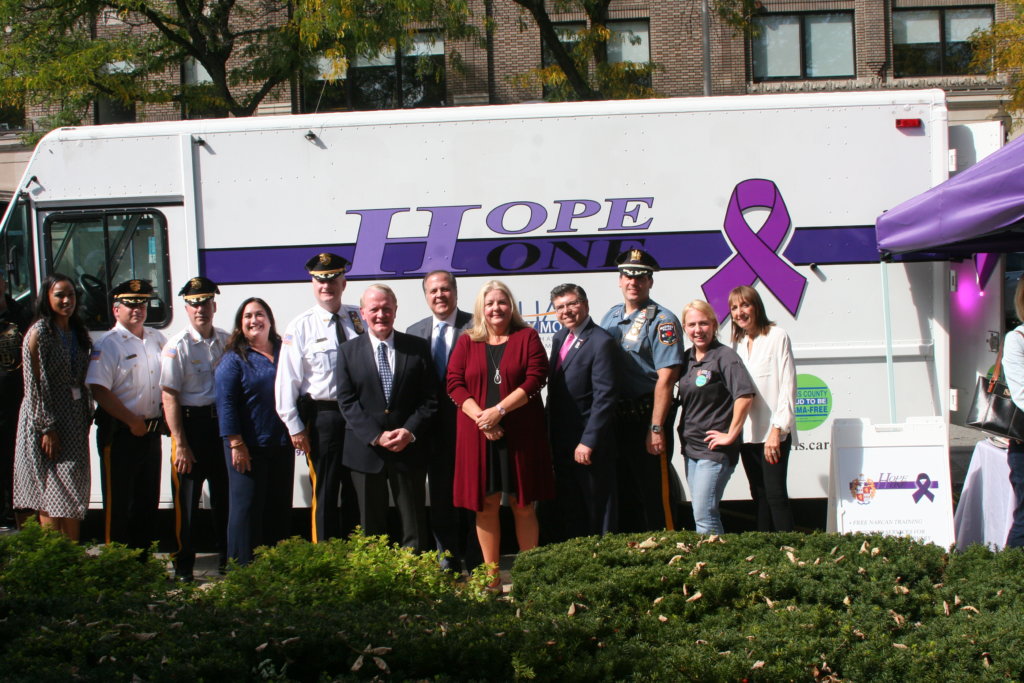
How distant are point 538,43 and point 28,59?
10184 millimetres

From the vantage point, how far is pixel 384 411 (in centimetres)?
559

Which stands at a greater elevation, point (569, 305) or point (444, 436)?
point (569, 305)

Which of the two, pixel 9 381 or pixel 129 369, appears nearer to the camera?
pixel 129 369

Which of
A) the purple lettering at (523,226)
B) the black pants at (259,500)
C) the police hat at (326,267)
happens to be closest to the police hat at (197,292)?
the police hat at (326,267)

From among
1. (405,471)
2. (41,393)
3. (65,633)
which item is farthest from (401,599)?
(41,393)

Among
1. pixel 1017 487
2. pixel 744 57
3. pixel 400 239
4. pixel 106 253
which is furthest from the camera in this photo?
pixel 744 57

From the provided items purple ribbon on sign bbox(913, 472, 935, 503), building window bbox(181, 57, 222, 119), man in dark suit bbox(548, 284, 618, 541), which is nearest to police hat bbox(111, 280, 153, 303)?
man in dark suit bbox(548, 284, 618, 541)

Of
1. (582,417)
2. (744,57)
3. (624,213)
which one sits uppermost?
(744,57)

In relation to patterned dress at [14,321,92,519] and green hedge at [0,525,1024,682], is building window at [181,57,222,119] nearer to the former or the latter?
patterned dress at [14,321,92,519]

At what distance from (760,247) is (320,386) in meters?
2.96

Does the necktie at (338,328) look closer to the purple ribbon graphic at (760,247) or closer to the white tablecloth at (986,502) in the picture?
the purple ribbon graphic at (760,247)

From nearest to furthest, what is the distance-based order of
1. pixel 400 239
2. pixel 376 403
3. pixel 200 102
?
1. pixel 376 403
2. pixel 400 239
3. pixel 200 102

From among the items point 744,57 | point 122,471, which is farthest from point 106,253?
point 744,57

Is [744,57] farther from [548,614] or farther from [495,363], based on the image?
[548,614]
